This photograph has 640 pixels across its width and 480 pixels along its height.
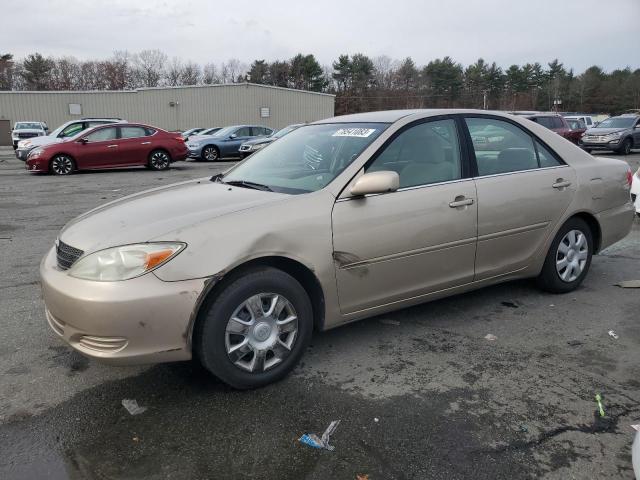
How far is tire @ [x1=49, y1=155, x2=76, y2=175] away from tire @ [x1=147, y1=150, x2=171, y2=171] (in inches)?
90.8

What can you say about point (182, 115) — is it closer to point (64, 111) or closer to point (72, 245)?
point (64, 111)

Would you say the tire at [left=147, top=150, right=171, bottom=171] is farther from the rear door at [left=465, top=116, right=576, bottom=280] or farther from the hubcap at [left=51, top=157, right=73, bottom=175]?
the rear door at [left=465, top=116, right=576, bottom=280]

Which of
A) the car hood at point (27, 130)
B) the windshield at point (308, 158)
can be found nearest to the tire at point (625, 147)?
the windshield at point (308, 158)

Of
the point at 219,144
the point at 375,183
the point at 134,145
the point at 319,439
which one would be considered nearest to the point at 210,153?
the point at 219,144

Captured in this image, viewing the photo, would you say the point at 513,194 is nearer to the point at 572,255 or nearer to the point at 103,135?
the point at 572,255

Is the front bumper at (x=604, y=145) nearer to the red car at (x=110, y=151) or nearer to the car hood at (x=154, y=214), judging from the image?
the red car at (x=110, y=151)

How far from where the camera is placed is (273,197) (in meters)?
3.30

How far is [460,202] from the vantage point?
3795 millimetres

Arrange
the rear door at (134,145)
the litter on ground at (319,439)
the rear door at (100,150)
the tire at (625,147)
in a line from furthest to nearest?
the tire at (625,147), the rear door at (134,145), the rear door at (100,150), the litter on ground at (319,439)

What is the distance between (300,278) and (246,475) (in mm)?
1211

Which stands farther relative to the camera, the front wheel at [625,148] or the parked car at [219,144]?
the parked car at [219,144]

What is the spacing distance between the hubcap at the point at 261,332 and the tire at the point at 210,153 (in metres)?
20.1

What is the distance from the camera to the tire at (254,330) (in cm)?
288

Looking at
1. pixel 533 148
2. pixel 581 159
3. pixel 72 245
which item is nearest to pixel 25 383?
pixel 72 245
